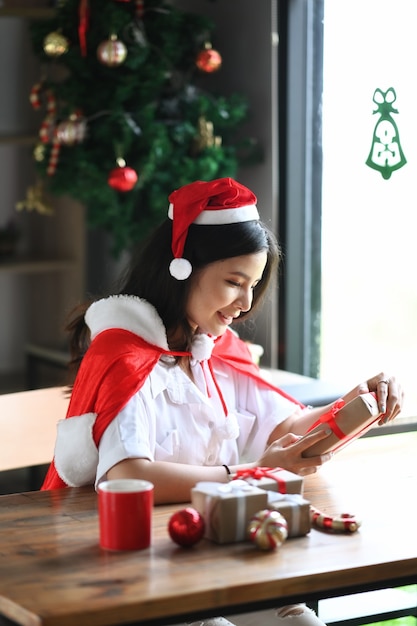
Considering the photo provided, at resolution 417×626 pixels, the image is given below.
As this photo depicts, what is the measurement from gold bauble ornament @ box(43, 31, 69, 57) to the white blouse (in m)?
1.73

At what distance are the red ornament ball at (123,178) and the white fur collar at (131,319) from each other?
4.92 feet

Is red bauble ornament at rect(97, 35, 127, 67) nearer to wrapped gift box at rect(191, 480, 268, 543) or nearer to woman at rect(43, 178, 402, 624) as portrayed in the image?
woman at rect(43, 178, 402, 624)

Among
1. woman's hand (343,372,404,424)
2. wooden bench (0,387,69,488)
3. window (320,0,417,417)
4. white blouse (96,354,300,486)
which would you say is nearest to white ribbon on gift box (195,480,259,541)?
white blouse (96,354,300,486)

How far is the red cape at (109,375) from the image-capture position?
1.89 meters

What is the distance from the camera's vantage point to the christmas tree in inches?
140

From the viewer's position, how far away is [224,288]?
2.03 m

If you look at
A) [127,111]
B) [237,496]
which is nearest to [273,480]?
[237,496]

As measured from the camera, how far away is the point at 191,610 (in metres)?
1.35

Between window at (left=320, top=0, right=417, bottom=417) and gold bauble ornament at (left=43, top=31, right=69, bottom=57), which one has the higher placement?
gold bauble ornament at (left=43, top=31, right=69, bottom=57)

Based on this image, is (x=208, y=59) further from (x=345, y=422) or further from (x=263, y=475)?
(x=263, y=475)

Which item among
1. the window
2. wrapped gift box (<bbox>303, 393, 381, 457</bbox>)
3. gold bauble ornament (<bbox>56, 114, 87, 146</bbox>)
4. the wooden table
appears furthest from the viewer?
gold bauble ornament (<bbox>56, 114, 87, 146</bbox>)

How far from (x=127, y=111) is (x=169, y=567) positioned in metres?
2.46

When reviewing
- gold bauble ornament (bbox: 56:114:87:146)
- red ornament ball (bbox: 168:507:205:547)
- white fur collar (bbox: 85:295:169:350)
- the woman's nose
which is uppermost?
gold bauble ornament (bbox: 56:114:87:146)

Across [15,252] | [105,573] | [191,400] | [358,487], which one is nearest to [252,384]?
[191,400]
